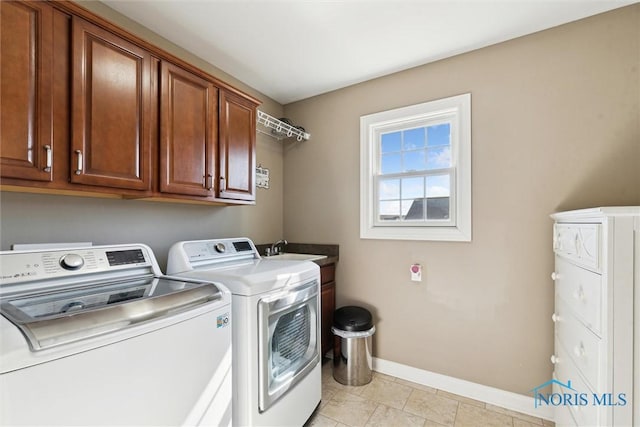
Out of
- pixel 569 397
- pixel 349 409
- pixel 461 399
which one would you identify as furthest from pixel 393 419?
pixel 569 397

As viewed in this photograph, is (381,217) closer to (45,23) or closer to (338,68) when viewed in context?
(338,68)

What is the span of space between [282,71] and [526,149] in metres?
2.01

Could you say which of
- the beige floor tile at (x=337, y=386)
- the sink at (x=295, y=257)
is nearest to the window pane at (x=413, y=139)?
the sink at (x=295, y=257)

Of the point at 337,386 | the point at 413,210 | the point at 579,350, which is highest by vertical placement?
the point at 413,210

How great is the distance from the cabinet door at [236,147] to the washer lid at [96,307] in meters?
0.85

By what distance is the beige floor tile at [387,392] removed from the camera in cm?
204

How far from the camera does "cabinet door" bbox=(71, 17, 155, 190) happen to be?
4.14 feet

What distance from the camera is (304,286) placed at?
5.78 ft

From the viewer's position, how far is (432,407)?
197 centimetres

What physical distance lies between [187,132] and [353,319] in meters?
1.87

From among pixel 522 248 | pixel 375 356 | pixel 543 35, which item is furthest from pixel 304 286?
pixel 543 35

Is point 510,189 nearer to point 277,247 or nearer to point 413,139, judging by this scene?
point 413,139

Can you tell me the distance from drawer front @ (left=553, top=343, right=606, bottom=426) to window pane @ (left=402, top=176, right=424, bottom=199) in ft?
4.50

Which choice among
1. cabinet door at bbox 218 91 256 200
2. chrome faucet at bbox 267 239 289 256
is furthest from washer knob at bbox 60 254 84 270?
chrome faucet at bbox 267 239 289 256
